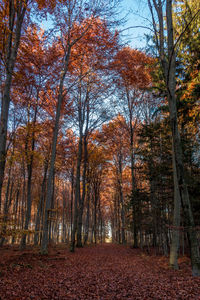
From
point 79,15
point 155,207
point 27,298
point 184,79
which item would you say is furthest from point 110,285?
point 79,15

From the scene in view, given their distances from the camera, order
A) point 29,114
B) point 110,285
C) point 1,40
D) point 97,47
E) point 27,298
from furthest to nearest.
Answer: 1. point 29,114
2. point 97,47
3. point 1,40
4. point 110,285
5. point 27,298

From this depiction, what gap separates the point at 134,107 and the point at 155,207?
30.9 feet

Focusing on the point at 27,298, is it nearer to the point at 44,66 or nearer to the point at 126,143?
the point at 44,66

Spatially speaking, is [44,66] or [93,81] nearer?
[44,66]

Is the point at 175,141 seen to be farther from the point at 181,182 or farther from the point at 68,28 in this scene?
the point at 68,28

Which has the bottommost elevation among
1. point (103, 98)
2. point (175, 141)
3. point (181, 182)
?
point (181, 182)

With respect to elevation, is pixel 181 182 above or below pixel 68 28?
below

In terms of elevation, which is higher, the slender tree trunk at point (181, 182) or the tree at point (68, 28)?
the tree at point (68, 28)

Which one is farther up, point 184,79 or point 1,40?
point 184,79

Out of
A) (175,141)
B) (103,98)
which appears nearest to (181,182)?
(175,141)

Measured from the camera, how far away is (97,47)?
10.9 meters

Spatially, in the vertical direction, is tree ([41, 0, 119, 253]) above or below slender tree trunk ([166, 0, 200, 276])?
above

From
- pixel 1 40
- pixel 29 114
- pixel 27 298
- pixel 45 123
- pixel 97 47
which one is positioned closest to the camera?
pixel 27 298

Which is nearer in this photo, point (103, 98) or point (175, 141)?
point (175, 141)
